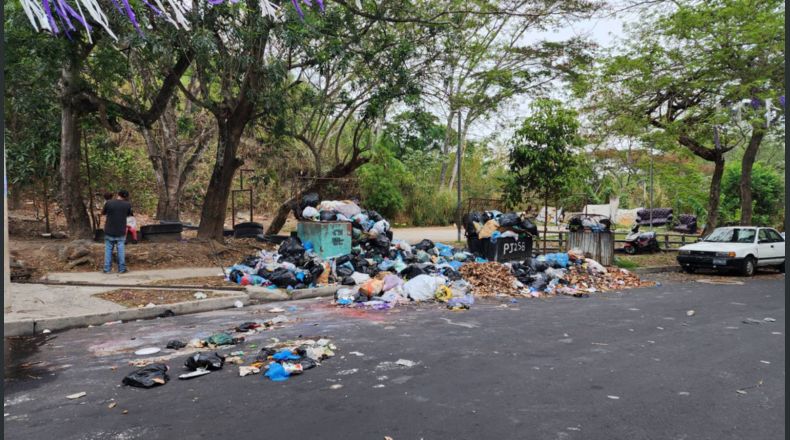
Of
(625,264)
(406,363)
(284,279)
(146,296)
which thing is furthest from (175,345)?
(625,264)

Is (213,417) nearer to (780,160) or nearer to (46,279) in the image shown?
(46,279)

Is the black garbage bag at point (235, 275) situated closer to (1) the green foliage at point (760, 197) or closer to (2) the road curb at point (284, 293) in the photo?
(2) the road curb at point (284, 293)

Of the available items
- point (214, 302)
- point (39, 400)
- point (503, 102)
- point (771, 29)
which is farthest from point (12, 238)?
point (771, 29)

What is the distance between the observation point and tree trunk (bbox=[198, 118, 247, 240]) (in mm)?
13156

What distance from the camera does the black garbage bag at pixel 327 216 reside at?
12.4 meters

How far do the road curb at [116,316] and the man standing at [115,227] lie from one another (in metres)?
3.45

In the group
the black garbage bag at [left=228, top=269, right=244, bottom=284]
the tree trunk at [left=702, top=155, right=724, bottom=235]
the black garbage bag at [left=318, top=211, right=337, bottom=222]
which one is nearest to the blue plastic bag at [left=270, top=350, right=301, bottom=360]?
the black garbage bag at [left=228, top=269, right=244, bottom=284]

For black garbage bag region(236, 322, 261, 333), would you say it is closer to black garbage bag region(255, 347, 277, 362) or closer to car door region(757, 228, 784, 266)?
black garbage bag region(255, 347, 277, 362)

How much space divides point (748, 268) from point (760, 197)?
2203 cm

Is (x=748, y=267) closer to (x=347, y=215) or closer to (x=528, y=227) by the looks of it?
(x=528, y=227)

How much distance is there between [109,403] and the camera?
396 centimetres

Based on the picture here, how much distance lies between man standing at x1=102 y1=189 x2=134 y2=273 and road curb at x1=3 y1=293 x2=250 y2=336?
11.3ft

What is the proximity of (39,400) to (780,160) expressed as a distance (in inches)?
2074

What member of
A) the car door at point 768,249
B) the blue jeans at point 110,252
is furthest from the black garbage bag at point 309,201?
the car door at point 768,249
